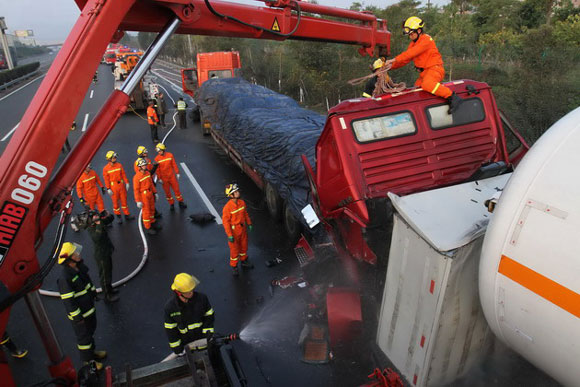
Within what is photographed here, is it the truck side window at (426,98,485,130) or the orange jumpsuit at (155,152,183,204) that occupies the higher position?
the truck side window at (426,98,485,130)

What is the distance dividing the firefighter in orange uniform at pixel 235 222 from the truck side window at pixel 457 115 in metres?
3.31

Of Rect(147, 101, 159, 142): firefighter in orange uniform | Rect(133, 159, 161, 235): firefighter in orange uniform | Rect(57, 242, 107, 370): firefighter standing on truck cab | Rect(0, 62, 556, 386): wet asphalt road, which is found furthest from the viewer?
Rect(147, 101, 159, 142): firefighter in orange uniform

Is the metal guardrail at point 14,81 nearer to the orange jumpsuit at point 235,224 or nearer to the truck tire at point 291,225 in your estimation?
the truck tire at point 291,225

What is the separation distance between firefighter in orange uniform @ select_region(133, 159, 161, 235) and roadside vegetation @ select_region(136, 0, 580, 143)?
Result: 10142 mm

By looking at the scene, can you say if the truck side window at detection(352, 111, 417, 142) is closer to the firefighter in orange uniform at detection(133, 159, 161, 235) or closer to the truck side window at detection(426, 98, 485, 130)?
the truck side window at detection(426, 98, 485, 130)

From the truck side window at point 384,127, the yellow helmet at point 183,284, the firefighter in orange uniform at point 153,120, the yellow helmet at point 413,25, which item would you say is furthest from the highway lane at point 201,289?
the firefighter in orange uniform at point 153,120

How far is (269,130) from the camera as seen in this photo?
930cm

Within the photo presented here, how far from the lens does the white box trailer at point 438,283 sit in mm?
3488

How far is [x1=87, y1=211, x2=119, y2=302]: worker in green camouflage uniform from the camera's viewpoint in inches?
241

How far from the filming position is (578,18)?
17516 millimetres

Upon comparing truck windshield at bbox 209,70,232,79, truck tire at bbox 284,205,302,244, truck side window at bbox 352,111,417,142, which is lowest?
truck tire at bbox 284,205,302,244

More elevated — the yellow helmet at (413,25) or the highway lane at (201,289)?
the yellow helmet at (413,25)

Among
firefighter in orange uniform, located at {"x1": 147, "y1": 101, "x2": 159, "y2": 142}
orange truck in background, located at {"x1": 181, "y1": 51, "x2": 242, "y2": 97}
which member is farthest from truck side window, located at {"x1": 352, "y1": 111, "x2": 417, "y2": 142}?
orange truck in background, located at {"x1": 181, "y1": 51, "x2": 242, "y2": 97}

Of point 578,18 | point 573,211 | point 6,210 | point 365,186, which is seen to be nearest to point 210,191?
point 365,186
